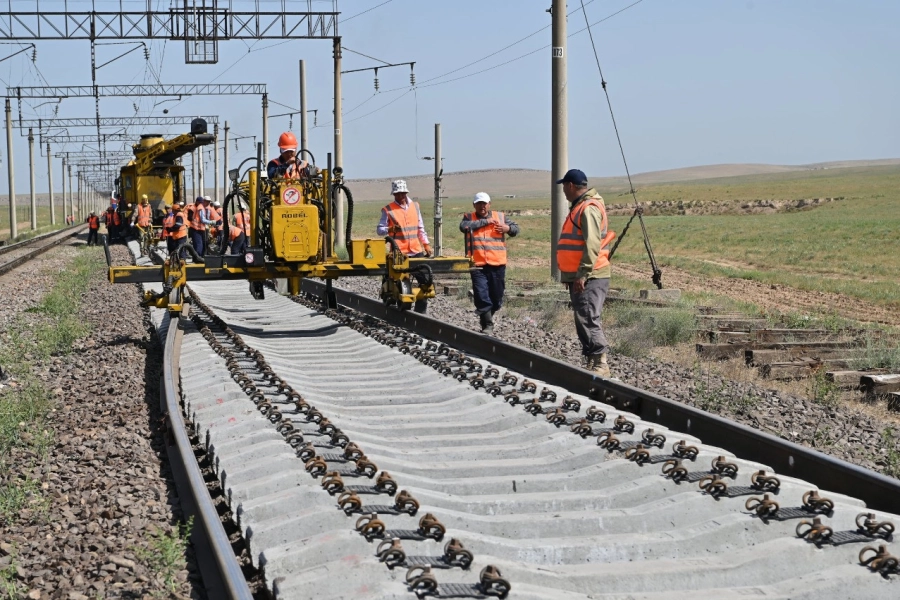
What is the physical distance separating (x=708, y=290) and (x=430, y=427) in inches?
738

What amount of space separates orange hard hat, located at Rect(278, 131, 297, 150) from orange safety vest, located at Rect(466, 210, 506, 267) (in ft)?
7.34

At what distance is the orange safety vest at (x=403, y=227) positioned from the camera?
1301 centimetres

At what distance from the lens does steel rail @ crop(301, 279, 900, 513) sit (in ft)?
17.3

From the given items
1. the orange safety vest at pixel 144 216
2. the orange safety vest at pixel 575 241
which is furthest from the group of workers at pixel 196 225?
the orange safety vest at pixel 575 241

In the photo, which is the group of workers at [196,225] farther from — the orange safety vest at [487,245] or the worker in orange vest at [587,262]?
the worker in orange vest at [587,262]

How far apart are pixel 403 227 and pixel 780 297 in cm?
1306

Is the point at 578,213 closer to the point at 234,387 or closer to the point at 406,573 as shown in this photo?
the point at 234,387

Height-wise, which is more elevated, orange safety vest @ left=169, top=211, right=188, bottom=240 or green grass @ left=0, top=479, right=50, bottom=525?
orange safety vest @ left=169, top=211, right=188, bottom=240

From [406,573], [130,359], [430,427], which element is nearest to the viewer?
[406,573]

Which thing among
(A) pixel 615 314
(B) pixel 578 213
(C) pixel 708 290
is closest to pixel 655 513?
(B) pixel 578 213

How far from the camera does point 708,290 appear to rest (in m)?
24.9

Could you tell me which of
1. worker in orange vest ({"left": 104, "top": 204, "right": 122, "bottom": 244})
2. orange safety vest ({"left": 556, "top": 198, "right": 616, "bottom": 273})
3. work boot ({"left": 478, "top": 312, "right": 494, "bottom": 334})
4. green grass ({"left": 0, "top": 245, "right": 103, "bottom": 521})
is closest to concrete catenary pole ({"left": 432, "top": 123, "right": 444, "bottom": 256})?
green grass ({"left": 0, "top": 245, "right": 103, "bottom": 521})

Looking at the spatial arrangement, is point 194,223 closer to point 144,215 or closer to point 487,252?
point 144,215

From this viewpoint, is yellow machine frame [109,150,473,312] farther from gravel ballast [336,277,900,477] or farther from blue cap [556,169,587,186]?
blue cap [556,169,587,186]
